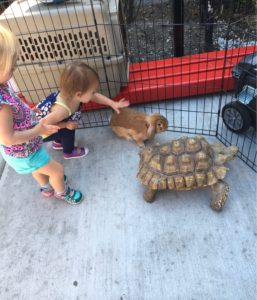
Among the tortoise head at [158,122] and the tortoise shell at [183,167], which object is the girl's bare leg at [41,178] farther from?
the tortoise head at [158,122]

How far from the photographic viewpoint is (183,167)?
1812 mm

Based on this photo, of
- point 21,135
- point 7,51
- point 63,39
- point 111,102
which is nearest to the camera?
point 7,51

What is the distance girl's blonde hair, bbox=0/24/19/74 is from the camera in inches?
50.5

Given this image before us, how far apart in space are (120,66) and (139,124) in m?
0.55

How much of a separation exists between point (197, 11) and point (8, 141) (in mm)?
2662

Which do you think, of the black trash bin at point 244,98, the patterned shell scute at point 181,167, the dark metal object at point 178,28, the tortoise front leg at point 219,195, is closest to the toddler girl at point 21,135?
the patterned shell scute at point 181,167

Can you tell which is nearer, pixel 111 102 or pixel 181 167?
pixel 181 167

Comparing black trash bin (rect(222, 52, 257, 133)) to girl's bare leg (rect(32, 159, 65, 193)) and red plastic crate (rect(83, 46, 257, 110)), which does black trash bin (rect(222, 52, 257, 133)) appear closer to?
red plastic crate (rect(83, 46, 257, 110))

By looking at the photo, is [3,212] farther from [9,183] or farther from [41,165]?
[41,165]

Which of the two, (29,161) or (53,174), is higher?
(29,161)

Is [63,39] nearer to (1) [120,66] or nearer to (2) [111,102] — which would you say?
Result: (1) [120,66]

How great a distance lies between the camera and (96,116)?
2.72 metres

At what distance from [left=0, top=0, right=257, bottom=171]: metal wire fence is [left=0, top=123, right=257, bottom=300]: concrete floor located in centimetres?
54

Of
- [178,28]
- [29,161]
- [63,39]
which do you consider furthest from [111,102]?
[178,28]
